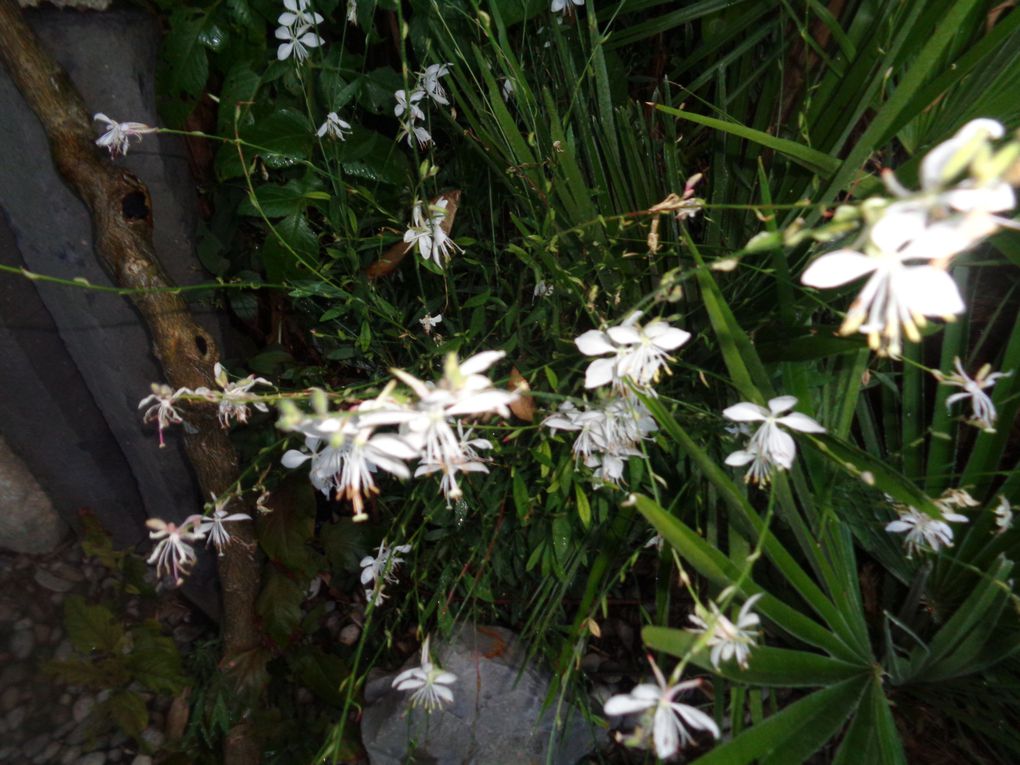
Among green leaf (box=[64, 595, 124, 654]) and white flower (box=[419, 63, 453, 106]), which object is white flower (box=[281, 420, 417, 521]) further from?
green leaf (box=[64, 595, 124, 654])

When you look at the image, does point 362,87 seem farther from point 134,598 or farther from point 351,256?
point 134,598

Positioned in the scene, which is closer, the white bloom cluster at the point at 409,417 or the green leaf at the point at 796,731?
the white bloom cluster at the point at 409,417

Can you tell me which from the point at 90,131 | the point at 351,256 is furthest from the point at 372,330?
the point at 90,131

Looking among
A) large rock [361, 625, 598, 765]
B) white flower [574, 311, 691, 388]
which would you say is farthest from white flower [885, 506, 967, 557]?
large rock [361, 625, 598, 765]

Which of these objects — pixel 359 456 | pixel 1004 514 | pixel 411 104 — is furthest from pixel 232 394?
pixel 1004 514

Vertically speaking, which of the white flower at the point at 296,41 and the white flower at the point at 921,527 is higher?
the white flower at the point at 296,41

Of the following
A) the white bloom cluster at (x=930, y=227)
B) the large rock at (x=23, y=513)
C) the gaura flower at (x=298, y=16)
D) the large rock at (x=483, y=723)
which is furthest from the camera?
the large rock at (x=23, y=513)

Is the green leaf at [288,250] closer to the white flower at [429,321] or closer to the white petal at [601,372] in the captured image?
the white flower at [429,321]

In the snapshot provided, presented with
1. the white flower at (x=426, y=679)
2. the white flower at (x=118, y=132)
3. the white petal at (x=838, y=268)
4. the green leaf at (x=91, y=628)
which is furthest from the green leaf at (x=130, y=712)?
the white petal at (x=838, y=268)
